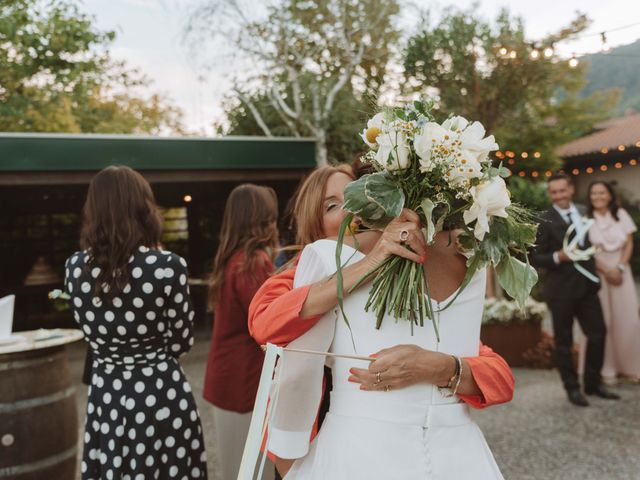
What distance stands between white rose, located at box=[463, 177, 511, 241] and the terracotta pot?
530cm

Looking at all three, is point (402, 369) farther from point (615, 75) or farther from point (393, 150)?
point (615, 75)

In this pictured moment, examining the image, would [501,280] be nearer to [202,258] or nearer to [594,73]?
[202,258]

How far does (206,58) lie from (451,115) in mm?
13728

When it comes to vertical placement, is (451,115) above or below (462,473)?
above

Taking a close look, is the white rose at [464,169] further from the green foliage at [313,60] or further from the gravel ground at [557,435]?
the green foliage at [313,60]

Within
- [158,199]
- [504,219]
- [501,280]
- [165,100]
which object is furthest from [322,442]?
[165,100]

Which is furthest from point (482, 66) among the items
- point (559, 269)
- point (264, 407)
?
point (264, 407)

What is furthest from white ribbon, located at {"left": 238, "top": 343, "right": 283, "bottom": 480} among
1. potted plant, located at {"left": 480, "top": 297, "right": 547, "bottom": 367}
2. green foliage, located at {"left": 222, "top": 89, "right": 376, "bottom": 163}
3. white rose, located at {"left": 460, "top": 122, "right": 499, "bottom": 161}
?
green foliage, located at {"left": 222, "top": 89, "right": 376, "bottom": 163}

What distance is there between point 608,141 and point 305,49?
12.9 meters

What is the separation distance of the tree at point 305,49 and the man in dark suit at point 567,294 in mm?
8247

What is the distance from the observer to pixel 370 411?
1505 mm

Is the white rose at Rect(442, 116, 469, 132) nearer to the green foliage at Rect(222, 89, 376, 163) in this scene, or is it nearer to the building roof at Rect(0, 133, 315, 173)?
the building roof at Rect(0, 133, 315, 173)

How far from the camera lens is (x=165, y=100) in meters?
21.8

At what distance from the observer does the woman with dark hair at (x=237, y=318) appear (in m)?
3.05
